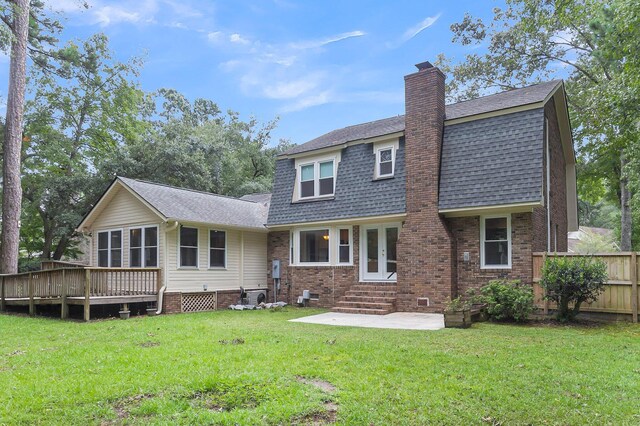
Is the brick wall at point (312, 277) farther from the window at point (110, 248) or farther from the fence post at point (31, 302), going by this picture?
the fence post at point (31, 302)

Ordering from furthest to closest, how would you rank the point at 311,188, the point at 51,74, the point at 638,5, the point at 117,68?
the point at 117,68, the point at 51,74, the point at 311,188, the point at 638,5

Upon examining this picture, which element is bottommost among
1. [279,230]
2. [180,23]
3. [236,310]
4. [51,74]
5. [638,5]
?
[236,310]

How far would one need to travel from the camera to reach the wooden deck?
1183cm

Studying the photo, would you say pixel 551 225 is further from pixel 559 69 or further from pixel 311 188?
pixel 559 69

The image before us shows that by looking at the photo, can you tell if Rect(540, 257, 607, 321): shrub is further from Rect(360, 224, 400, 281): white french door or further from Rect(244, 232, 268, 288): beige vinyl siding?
Rect(244, 232, 268, 288): beige vinyl siding

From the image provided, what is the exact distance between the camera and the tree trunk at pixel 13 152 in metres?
15.7

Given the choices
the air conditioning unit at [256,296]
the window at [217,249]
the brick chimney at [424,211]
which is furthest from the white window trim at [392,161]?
the air conditioning unit at [256,296]

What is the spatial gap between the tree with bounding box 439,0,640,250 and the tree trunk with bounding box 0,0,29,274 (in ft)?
62.4

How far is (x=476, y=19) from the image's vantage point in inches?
896

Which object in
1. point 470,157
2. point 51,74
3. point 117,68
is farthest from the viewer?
point 117,68

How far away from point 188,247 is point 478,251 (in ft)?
28.8

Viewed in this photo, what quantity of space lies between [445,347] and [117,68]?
Answer: 23.6 metres

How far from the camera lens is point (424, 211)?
1248cm

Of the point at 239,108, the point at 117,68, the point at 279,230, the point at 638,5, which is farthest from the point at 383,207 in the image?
the point at 239,108
